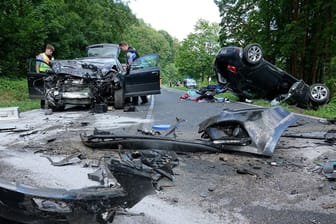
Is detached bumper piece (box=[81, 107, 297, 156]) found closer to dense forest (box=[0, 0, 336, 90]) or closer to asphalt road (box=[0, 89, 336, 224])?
asphalt road (box=[0, 89, 336, 224])

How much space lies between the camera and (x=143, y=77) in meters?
9.65

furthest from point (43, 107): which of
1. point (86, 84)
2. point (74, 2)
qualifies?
point (74, 2)

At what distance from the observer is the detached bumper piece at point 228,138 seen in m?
3.96

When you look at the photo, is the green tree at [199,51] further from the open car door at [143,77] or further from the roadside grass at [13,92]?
the open car door at [143,77]

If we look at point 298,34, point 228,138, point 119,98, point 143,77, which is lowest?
point 228,138

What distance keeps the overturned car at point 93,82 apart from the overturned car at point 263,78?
2.59 metres

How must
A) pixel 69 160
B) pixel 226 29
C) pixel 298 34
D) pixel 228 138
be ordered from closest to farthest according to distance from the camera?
pixel 69 160 < pixel 228 138 < pixel 298 34 < pixel 226 29

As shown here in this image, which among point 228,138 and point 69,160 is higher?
point 228,138

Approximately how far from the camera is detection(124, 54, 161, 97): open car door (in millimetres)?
9523

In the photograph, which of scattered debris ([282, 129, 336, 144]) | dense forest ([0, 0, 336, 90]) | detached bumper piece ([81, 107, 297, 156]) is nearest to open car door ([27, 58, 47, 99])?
detached bumper piece ([81, 107, 297, 156])

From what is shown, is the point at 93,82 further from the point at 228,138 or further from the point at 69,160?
Answer: the point at 228,138

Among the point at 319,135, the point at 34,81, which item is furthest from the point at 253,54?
the point at 34,81

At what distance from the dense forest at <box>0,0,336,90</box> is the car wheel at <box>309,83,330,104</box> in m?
4.92

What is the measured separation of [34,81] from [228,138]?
7.40 meters
